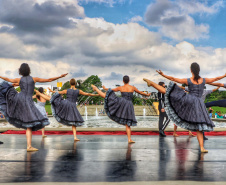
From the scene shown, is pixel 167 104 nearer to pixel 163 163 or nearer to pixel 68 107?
pixel 163 163

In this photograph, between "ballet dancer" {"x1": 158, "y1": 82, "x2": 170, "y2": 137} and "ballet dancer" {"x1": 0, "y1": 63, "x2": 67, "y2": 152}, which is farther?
"ballet dancer" {"x1": 158, "y1": 82, "x2": 170, "y2": 137}

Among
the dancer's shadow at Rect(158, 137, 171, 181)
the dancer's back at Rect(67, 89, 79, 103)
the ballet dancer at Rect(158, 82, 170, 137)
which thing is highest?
the dancer's back at Rect(67, 89, 79, 103)

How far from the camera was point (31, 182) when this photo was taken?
4.07 m

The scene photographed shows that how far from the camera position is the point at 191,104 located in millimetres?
7148

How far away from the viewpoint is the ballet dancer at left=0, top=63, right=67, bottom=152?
730cm

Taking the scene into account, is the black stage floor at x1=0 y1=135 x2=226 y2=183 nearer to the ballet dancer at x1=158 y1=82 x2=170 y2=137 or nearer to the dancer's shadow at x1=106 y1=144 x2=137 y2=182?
the dancer's shadow at x1=106 y1=144 x2=137 y2=182

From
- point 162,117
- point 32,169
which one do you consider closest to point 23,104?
point 32,169

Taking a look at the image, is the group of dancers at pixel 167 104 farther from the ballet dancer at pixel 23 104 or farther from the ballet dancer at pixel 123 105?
the ballet dancer at pixel 123 105

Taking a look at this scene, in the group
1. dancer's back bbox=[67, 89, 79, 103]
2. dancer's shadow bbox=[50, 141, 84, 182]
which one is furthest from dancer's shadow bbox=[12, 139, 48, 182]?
dancer's back bbox=[67, 89, 79, 103]

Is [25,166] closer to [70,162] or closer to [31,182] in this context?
[70,162]

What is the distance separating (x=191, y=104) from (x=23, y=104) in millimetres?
4331

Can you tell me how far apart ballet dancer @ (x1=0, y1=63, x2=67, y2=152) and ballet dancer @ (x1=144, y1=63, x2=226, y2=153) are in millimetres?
3040

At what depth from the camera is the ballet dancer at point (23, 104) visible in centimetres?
730

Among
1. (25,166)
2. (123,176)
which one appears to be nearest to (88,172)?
(123,176)
